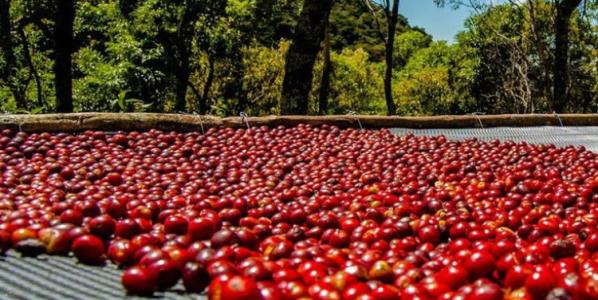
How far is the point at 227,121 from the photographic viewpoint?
21.6 ft

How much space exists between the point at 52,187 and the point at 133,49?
14.4 metres

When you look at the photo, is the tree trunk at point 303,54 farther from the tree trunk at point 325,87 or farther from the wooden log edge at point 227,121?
the tree trunk at point 325,87

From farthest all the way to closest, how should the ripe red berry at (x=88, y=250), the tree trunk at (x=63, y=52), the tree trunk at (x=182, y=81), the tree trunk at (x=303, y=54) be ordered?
the tree trunk at (x=182, y=81), the tree trunk at (x=63, y=52), the tree trunk at (x=303, y=54), the ripe red berry at (x=88, y=250)

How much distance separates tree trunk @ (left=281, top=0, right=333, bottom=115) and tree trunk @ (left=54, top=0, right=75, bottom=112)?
4.35 meters

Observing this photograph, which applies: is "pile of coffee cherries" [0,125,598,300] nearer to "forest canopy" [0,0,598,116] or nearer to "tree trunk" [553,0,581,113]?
"forest canopy" [0,0,598,116]

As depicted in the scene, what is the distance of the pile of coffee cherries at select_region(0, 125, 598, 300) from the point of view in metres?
2.18

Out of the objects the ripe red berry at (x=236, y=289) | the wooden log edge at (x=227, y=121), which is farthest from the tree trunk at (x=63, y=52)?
the ripe red berry at (x=236, y=289)

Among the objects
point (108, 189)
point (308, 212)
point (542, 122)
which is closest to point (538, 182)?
point (308, 212)

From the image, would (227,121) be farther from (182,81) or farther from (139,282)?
(182,81)

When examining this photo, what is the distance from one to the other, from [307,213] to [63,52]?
28.0 feet

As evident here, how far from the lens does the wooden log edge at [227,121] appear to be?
19.1ft

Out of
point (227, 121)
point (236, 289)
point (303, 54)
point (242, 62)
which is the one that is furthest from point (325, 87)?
point (236, 289)

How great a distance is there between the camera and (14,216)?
2842mm

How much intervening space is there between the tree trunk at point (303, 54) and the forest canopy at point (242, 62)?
0.57ft
